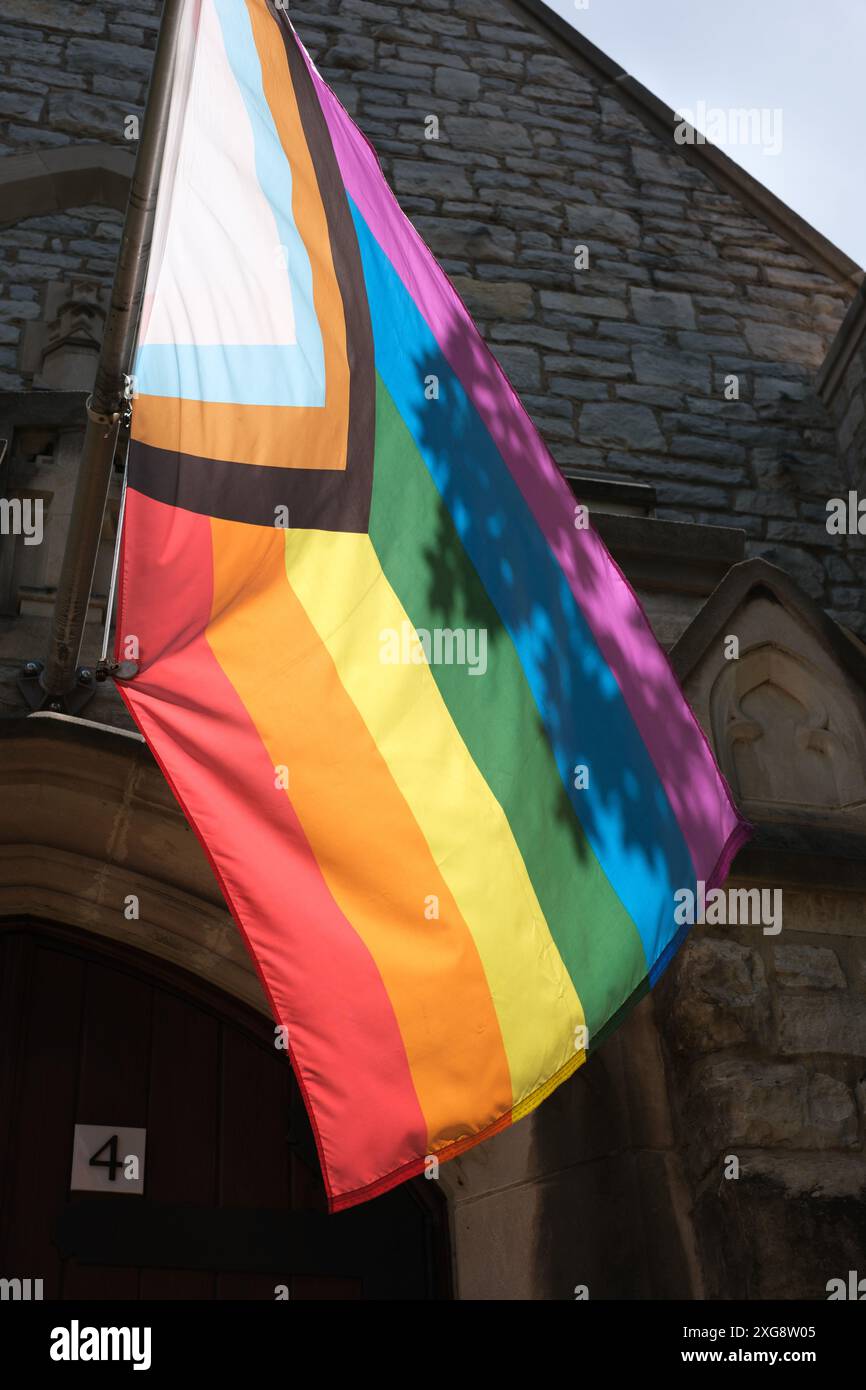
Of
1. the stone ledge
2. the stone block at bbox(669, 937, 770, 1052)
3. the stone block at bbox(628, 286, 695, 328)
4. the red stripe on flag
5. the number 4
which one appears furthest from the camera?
the stone block at bbox(628, 286, 695, 328)

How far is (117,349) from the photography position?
2555 mm

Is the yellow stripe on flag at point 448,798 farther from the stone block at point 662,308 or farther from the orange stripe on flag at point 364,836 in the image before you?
the stone block at point 662,308

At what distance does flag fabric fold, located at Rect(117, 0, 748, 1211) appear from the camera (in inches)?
88.7

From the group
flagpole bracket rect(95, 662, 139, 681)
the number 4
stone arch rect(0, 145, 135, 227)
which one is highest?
stone arch rect(0, 145, 135, 227)

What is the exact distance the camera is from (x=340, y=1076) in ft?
7.22

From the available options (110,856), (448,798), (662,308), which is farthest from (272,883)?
(662,308)

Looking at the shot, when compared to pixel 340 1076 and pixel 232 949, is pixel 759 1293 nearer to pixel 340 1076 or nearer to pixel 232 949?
pixel 340 1076

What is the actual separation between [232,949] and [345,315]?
1.51 meters

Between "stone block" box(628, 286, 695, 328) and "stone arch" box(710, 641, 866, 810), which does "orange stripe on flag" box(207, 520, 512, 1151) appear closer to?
"stone arch" box(710, 641, 866, 810)

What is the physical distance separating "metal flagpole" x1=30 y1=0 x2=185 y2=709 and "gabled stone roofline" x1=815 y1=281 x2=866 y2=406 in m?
4.06

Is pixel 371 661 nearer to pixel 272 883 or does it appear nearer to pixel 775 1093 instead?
pixel 272 883

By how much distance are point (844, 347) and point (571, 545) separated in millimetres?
3812

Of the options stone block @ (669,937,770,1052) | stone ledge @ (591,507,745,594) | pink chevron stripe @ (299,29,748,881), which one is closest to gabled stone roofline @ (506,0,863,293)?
stone ledge @ (591,507,745,594)
